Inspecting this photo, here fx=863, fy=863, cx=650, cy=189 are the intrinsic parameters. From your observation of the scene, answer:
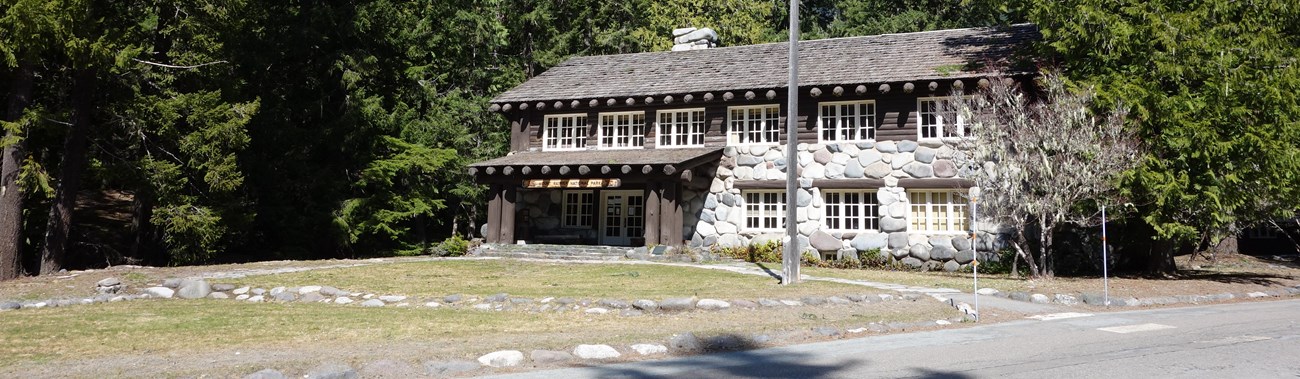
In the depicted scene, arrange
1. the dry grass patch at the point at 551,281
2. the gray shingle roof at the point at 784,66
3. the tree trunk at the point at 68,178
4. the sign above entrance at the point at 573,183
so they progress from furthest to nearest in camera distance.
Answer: the sign above entrance at the point at 573,183 → the gray shingle roof at the point at 784,66 → the tree trunk at the point at 68,178 → the dry grass patch at the point at 551,281

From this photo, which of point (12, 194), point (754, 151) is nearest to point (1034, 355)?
point (754, 151)

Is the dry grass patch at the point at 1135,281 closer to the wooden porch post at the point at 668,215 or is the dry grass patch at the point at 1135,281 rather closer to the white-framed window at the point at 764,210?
the white-framed window at the point at 764,210

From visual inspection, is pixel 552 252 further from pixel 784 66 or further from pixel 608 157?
pixel 784 66

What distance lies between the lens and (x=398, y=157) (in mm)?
27172

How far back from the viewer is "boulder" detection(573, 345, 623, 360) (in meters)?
8.19

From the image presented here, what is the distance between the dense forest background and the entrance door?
18.8 ft

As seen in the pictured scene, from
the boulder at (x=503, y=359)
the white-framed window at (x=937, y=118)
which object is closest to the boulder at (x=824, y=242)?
the white-framed window at (x=937, y=118)

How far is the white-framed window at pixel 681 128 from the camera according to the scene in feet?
79.1

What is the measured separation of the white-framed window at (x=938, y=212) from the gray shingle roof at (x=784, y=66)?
2934mm

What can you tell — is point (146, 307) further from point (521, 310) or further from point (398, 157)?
point (398, 157)

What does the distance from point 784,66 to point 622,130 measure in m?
4.98

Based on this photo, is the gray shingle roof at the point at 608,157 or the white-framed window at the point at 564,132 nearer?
the gray shingle roof at the point at 608,157

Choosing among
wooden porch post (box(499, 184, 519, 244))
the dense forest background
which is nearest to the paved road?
the dense forest background

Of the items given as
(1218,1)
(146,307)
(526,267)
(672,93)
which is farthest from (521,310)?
(1218,1)
